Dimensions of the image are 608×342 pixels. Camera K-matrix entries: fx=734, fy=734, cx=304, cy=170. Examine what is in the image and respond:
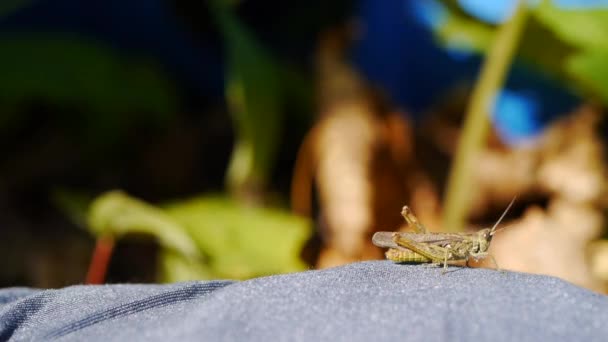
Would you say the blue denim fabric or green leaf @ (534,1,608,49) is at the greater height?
Result: green leaf @ (534,1,608,49)

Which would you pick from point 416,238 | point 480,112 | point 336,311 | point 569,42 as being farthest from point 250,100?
point 336,311

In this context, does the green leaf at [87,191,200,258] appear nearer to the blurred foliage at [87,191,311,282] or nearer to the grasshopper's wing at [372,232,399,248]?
the blurred foliage at [87,191,311,282]

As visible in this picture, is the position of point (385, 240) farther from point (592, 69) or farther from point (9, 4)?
point (9, 4)

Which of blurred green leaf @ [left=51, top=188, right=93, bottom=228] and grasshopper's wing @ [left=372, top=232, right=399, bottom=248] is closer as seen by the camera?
grasshopper's wing @ [left=372, top=232, right=399, bottom=248]

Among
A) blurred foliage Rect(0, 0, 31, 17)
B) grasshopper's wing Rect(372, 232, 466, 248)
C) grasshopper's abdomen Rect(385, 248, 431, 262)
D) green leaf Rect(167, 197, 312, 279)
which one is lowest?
green leaf Rect(167, 197, 312, 279)

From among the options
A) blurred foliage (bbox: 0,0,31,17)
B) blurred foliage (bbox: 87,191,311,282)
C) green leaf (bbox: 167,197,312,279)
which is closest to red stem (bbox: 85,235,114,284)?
blurred foliage (bbox: 87,191,311,282)

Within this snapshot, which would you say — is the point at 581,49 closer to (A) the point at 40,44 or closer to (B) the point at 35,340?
(B) the point at 35,340
